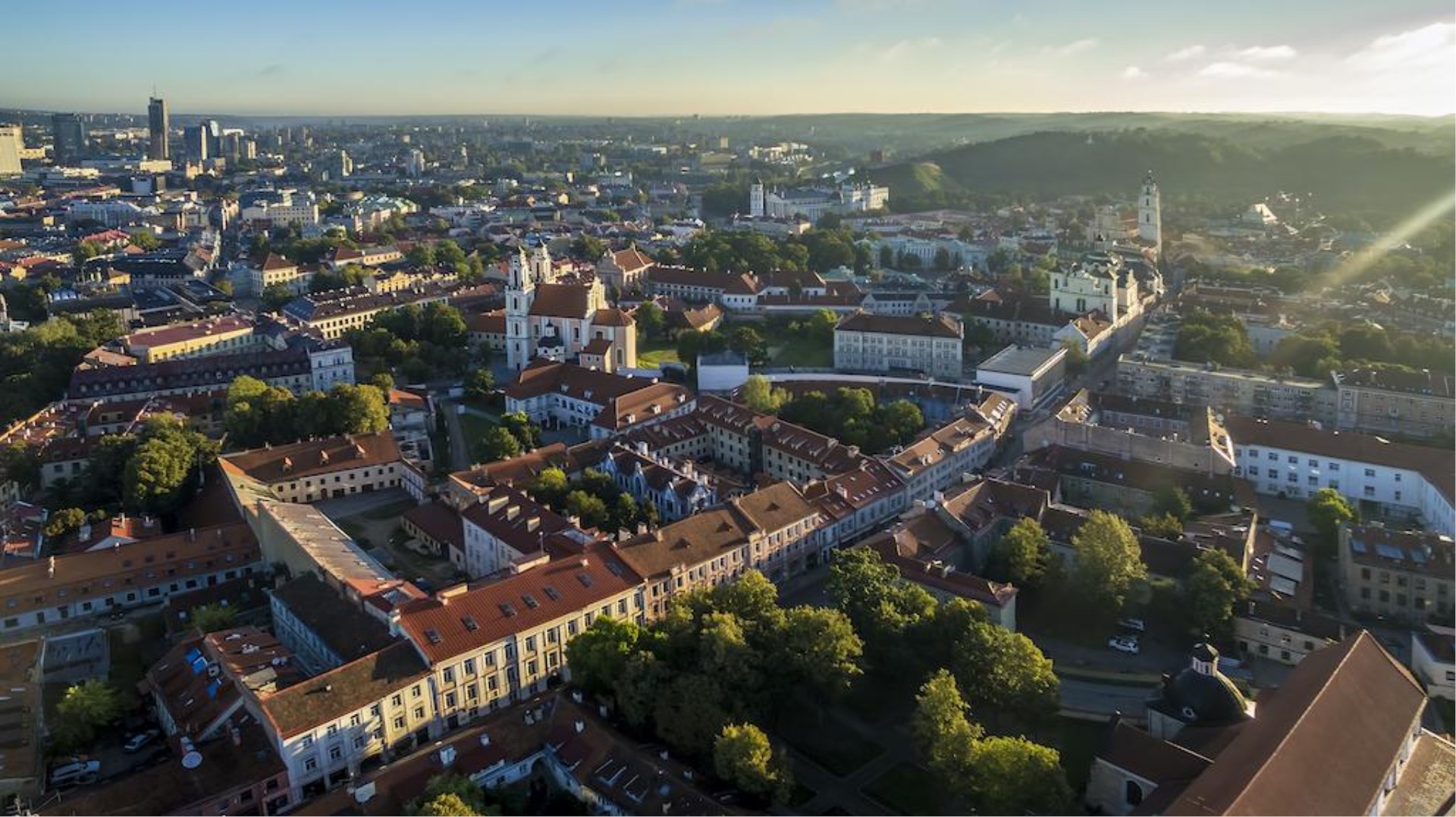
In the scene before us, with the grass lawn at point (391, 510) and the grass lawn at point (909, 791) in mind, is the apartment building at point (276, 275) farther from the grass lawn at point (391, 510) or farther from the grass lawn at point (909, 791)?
the grass lawn at point (909, 791)

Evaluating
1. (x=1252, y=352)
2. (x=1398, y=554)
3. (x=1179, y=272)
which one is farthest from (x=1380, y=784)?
(x=1179, y=272)

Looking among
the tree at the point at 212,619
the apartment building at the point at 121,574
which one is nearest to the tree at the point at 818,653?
the tree at the point at 212,619

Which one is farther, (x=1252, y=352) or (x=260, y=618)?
(x=1252, y=352)

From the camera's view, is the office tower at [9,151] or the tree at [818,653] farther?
the office tower at [9,151]

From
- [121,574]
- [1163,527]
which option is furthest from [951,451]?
[121,574]

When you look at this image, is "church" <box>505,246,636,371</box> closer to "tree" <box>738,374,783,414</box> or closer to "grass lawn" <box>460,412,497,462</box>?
"grass lawn" <box>460,412,497,462</box>

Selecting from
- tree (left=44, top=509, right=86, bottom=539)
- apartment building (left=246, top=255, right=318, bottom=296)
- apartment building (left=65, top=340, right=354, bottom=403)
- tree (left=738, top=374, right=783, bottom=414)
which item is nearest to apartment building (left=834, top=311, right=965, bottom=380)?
tree (left=738, top=374, right=783, bottom=414)

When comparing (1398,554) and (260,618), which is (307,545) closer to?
(260,618)
